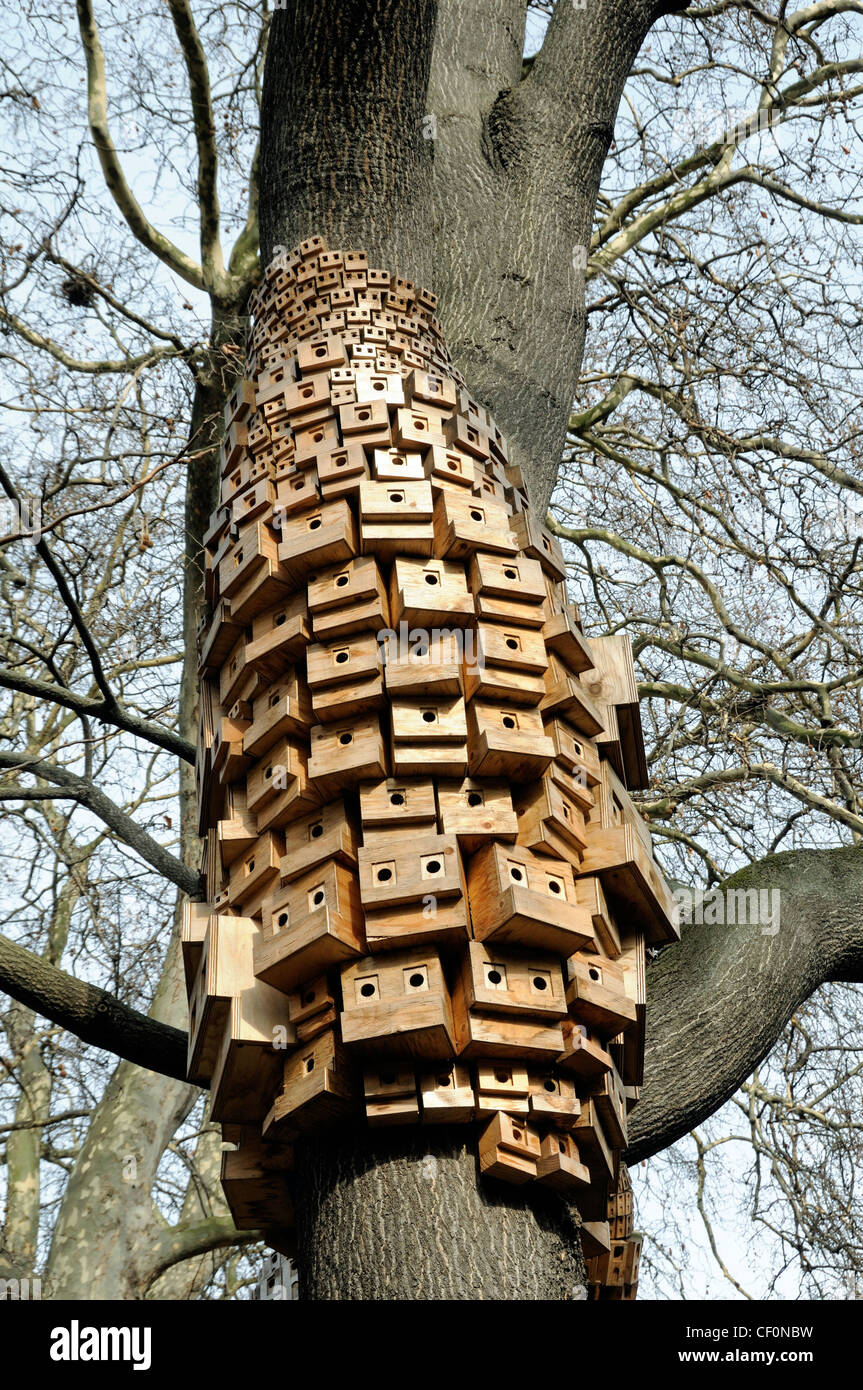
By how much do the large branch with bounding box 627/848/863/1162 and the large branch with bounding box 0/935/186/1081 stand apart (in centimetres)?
108

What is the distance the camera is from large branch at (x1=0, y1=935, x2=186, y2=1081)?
314cm

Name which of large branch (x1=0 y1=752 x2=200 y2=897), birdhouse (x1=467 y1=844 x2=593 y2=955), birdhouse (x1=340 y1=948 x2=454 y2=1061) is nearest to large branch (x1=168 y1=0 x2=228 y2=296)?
large branch (x1=0 y1=752 x2=200 y2=897)

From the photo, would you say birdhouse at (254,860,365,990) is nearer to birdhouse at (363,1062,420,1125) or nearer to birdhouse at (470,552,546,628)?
birdhouse at (363,1062,420,1125)

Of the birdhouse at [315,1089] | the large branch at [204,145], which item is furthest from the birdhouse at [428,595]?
the large branch at [204,145]

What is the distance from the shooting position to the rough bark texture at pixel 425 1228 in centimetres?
194

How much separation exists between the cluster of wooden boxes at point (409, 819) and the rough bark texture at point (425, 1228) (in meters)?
0.05

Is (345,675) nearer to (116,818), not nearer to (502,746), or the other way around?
(502,746)

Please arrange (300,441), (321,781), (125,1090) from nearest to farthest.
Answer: (321,781), (300,441), (125,1090)

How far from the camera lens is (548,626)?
2496 millimetres

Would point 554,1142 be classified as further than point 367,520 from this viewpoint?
No

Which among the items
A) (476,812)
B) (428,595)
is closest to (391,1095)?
(476,812)

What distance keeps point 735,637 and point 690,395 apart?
4.18 ft
